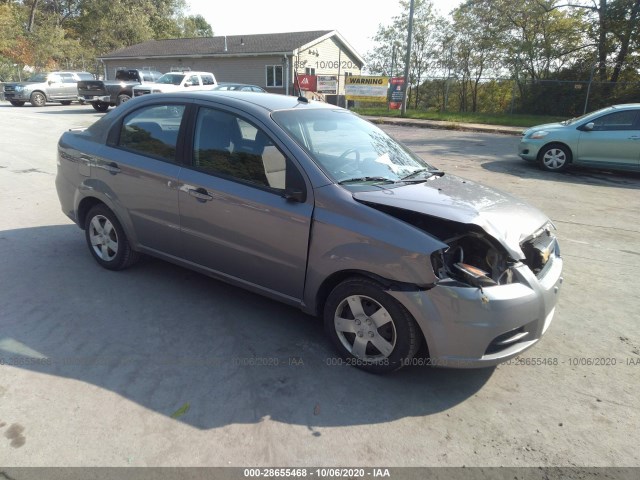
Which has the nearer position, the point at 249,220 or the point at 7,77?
the point at 249,220

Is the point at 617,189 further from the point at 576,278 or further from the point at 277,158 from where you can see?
the point at 277,158

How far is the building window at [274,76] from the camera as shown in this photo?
32.1 m

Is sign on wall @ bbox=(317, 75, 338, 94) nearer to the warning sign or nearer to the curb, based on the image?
the warning sign

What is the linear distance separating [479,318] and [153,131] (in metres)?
3.19

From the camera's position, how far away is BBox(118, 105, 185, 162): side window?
401cm

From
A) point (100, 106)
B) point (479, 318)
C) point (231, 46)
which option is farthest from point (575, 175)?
point (231, 46)

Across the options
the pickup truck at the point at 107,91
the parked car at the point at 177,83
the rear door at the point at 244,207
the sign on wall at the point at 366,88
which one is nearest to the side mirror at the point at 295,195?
the rear door at the point at 244,207

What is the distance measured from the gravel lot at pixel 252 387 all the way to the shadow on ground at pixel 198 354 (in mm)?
12

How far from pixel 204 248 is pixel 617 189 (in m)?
8.91

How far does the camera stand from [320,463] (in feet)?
8.08

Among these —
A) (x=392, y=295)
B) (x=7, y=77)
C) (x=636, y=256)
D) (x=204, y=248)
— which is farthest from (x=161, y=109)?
(x=7, y=77)

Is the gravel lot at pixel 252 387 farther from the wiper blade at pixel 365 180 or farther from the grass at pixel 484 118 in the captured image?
the grass at pixel 484 118

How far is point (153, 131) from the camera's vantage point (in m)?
4.19

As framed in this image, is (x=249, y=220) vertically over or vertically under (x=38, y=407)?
over
